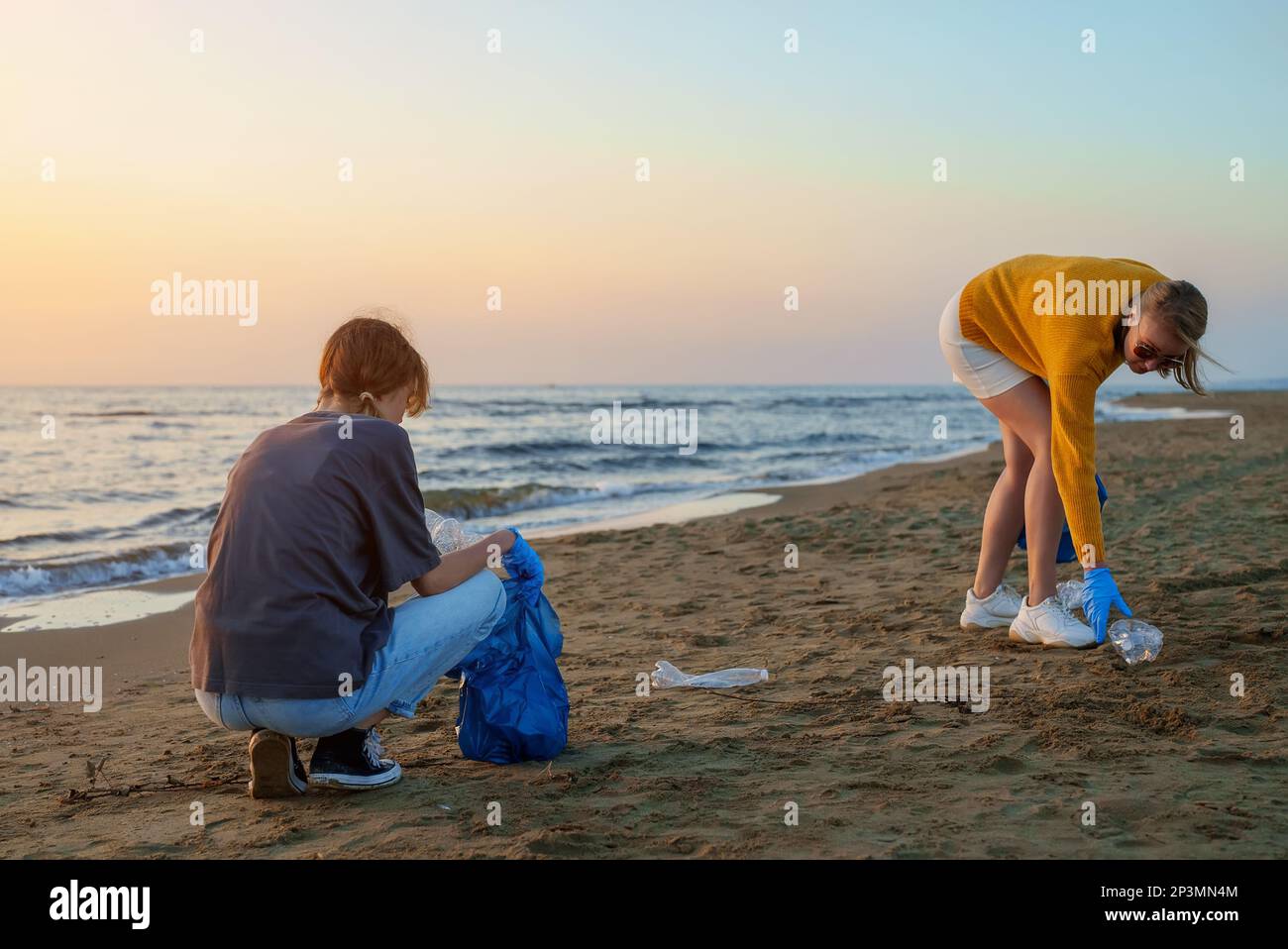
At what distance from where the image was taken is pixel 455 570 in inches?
105

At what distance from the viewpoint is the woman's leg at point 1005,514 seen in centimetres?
402

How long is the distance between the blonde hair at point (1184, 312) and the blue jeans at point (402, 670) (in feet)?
7.35

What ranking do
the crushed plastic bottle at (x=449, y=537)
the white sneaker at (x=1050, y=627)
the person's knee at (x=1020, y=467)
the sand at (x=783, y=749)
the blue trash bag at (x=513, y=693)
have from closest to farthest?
the sand at (x=783, y=749) < the blue trash bag at (x=513, y=693) < the crushed plastic bottle at (x=449, y=537) < the white sneaker at (x=1050, y=627) < the person's knee at (x=1020, y=467)

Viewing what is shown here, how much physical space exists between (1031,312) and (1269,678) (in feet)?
4.62

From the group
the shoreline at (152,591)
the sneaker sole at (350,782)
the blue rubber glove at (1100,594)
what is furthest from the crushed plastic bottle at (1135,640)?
the shoreline at (152,591)

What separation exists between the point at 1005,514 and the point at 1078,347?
34.3 inches

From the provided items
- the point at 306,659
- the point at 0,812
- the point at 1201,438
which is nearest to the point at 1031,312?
the point at 306,659

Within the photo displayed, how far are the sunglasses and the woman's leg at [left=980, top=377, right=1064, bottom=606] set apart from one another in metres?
0.46

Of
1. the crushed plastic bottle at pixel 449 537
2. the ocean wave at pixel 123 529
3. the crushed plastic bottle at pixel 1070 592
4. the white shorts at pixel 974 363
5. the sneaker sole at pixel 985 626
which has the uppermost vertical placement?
the white shorts at pixel 974 363

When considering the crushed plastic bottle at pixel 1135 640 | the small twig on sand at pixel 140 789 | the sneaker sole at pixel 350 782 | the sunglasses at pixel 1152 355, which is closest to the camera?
the sneaker sole at pixel 350 782

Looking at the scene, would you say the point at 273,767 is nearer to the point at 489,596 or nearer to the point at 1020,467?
the point at 489,596

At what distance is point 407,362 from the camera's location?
2635 millimetres

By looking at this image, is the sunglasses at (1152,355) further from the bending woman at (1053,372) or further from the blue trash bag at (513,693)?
the blue trash bag at (513,693)
